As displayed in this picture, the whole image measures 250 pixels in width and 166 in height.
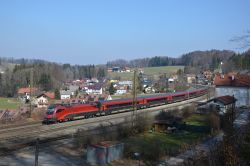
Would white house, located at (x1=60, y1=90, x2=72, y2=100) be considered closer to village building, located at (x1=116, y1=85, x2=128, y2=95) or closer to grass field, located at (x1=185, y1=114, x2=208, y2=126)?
village building, located at (x1=116, y1=85, x2=128, y2=95)

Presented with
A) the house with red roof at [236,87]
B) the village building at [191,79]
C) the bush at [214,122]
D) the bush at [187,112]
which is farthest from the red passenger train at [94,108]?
the village building at [191,79]

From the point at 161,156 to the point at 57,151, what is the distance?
6.60 meters

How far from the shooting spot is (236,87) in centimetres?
6000

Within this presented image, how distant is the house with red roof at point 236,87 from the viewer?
5828 cm

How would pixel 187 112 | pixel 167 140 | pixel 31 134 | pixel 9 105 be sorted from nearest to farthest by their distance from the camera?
pixel 31 134 → pixel 167 140 → pixel 187 112 → pixel 9 105

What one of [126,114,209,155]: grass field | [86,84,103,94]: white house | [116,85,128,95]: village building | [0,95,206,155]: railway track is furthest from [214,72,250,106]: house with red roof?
[86,84,103,94]: white house

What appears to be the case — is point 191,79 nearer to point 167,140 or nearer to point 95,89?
point 95,89

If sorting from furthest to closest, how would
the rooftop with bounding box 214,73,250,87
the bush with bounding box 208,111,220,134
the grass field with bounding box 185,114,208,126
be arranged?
the rooftop with bounding box 214,73,250,87 → the grass field with bounding box 185,114,208,126 → the bush with bounding box 208,111,220,134

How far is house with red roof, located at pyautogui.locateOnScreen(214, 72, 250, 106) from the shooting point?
58275 millimetres

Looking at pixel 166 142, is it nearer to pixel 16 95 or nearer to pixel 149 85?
pixel 16 95

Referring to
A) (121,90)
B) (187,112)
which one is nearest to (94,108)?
(187,112)

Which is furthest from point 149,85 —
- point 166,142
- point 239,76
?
point 166,142

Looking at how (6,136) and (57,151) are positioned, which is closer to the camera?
(57,151)

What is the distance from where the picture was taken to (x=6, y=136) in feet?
89.0
